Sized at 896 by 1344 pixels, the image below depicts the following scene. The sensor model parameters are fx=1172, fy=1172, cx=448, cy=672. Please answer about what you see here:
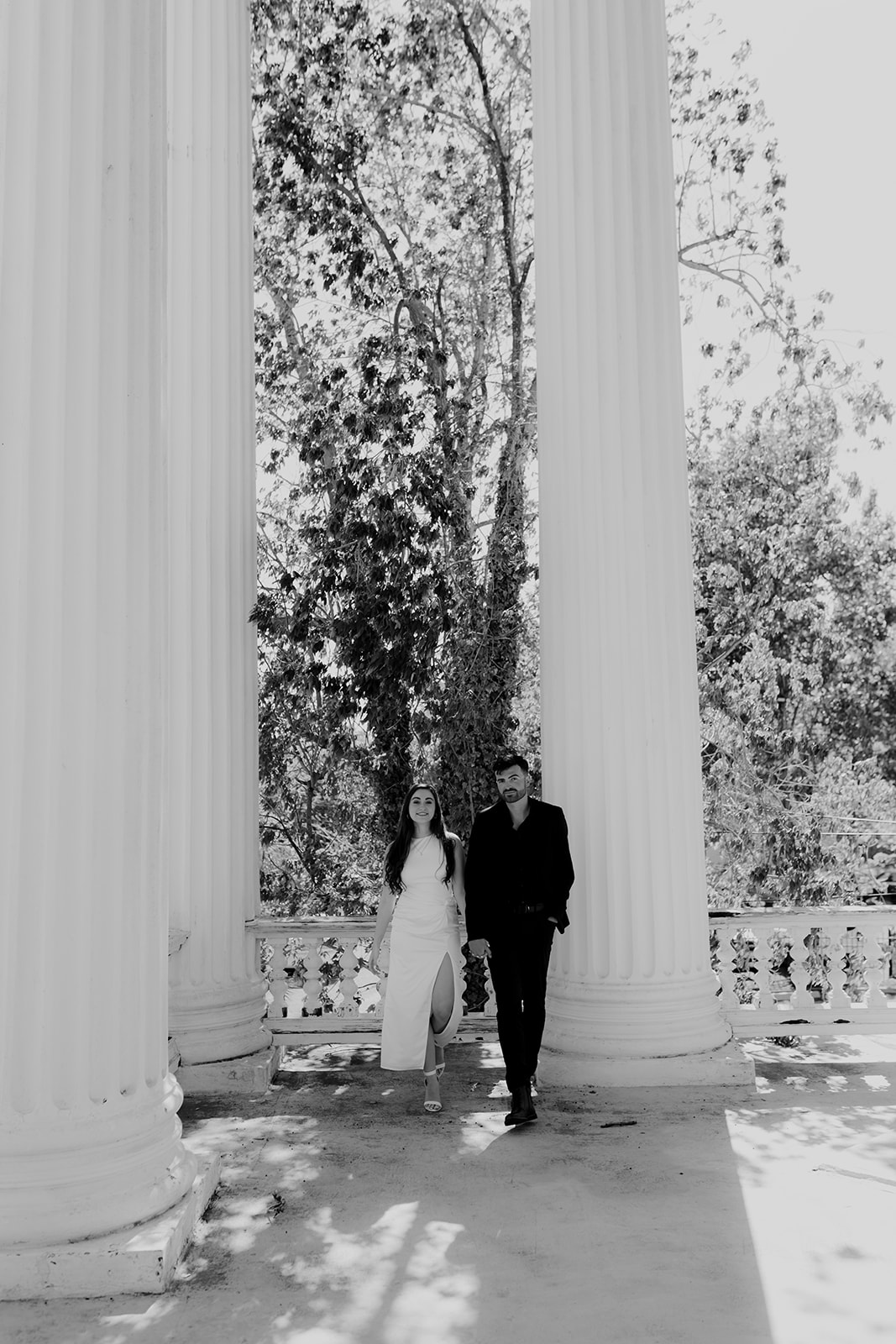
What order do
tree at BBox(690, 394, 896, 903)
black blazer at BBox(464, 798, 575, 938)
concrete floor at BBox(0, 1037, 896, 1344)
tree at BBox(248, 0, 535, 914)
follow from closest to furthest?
1. concrete floor at BBox(0, 1037, 896, 1344)
2. black blazer at BBox(464, 798, 575, 938)
3. tree at BBox(248, 0, 535, 914)
4. tree at BBox(690, 394, 896, 903)

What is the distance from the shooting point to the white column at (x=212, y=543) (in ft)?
43.2

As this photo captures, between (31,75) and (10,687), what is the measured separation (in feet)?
13.6

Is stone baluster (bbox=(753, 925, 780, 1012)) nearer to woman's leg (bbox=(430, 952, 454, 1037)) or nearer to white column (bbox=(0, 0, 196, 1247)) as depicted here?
woman's leg (bbox=(430, 952, 454, 1037))

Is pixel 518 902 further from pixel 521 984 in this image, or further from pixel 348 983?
pixel 348 983

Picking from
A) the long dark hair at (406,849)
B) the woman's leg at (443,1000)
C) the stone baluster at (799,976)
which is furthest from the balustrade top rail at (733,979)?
the long dark hair at (406,849)

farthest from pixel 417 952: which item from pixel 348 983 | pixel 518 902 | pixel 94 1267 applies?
pixel 94 1267

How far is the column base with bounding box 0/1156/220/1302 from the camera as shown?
280 inches

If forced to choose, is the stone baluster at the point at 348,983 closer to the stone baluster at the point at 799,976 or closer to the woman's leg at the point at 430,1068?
the woman's leg at the point at 430,1068

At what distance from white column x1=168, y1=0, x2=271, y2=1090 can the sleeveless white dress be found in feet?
6.35

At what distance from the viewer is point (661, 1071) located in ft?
39.4

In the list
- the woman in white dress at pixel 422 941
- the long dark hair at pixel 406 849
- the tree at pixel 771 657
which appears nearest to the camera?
the woman in white dress at pixel 422 941

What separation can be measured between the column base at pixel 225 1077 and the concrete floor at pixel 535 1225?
28cm

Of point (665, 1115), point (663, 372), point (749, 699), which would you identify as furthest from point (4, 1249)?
point (749, 699)

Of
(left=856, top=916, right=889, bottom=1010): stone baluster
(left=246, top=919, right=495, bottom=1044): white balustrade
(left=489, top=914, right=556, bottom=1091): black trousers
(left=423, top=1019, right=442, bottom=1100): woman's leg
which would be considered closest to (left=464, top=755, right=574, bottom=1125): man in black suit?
(left=489, top=914, right=556, bottom=1091): black trousers
